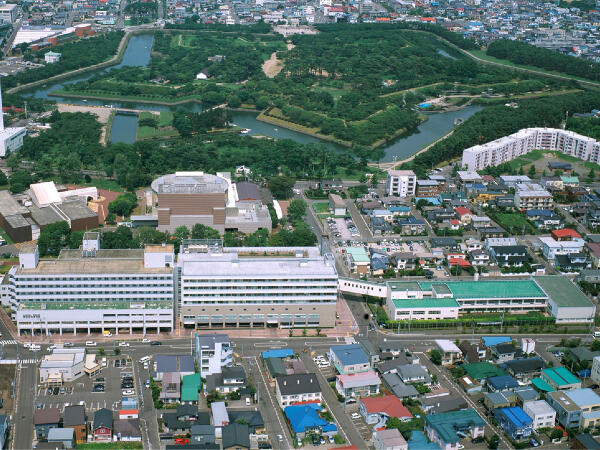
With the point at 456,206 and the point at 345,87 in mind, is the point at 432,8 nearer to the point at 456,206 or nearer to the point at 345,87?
the point at 345,87

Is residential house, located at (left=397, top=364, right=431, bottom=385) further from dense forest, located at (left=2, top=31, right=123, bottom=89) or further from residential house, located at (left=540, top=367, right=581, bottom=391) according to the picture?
dense forest, located at (left=2, top=31, right=123, bottom=89)

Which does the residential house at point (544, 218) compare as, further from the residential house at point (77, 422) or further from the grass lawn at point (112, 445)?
the residential house at point (77, 422)

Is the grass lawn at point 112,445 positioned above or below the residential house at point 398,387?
below

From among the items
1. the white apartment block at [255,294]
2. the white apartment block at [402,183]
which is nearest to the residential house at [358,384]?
the white apartment block at [255,294]

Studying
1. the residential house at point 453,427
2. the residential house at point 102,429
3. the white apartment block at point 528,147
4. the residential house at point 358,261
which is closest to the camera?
the residential house at point 453,427

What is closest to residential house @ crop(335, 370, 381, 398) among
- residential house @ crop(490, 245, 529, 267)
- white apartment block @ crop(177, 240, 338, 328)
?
white apartment block @ crop(177, 240, 338, 328)

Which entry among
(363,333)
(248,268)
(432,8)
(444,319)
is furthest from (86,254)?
(432,8)

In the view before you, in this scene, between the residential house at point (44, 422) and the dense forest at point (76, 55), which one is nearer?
the residential house at point (44, 422)
